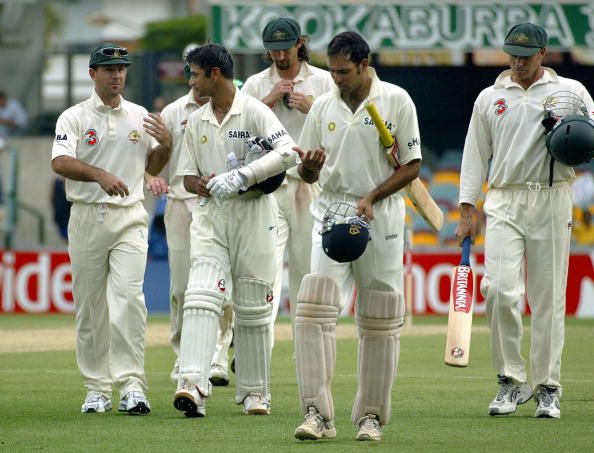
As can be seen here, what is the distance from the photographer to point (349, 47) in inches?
320

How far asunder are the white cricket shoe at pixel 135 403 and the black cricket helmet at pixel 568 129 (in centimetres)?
309

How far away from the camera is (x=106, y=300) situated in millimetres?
10109

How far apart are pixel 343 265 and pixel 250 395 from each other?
1651mm

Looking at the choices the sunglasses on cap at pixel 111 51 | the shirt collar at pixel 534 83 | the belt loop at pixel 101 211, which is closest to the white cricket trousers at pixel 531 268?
the shirt collar at pixel 534 83

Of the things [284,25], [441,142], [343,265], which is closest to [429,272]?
[441,142]

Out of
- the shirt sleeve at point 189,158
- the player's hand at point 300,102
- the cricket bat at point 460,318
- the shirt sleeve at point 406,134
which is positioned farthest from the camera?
the player's hand at point 300,102

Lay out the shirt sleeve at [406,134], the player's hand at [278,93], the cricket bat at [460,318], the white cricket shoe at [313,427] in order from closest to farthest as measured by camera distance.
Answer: the white cricket shoe at [313,427] → the shirt sleeve at [406,134] → the cricket bat at [460,318] → the player's hand at [278,93]

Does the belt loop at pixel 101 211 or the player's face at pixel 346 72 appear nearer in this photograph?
the player's face at pixel 346 72

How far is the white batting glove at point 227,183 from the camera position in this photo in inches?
351

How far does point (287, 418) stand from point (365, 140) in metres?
2.05

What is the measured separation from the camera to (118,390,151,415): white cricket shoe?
9648 mm

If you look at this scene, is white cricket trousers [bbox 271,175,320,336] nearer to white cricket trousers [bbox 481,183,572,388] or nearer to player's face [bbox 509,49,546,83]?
white cricket trousers [bbox 481,183,572,388]

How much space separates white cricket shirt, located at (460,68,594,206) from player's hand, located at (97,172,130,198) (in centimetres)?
222

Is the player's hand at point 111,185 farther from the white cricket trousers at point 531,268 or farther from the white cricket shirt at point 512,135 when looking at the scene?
the white cricket trousers at point 531,268
